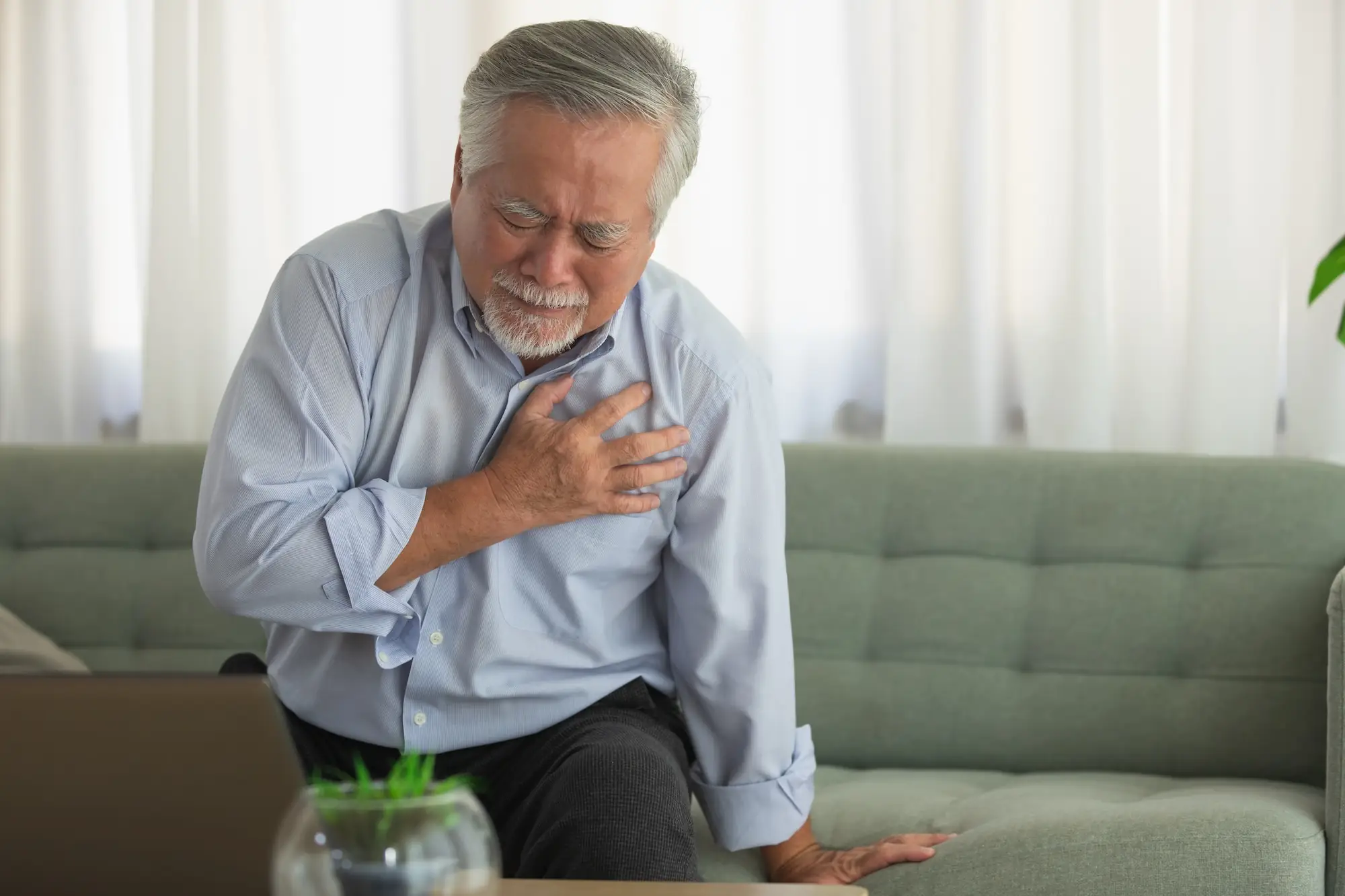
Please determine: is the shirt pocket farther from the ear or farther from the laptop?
the laptop

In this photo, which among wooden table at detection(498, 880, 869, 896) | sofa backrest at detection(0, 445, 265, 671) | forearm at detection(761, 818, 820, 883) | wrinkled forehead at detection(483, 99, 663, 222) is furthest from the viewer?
sofa backrest at detection(0, 445, 265, 671)

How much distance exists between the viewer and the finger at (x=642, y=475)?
1499 millimetres

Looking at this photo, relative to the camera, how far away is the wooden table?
886 millimetres

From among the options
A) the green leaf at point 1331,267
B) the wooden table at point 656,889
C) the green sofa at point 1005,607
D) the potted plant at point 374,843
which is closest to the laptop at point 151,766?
the potted plant at point 374,843

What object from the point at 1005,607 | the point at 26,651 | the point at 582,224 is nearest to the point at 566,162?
the point at 582,224

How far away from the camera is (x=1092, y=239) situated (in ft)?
7.67

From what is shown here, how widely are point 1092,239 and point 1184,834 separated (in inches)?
46.0

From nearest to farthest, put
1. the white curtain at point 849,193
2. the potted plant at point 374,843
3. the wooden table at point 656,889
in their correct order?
the potted plant at point 374,843
the wooden table at point 656,889
the white curtain at point 849,193

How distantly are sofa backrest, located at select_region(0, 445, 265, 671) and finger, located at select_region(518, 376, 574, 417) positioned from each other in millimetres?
942

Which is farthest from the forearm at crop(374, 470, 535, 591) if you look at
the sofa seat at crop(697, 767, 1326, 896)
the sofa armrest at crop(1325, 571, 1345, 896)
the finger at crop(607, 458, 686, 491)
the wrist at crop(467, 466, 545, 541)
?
the sofa armrest at crop(1325, 571, 1345, 896)

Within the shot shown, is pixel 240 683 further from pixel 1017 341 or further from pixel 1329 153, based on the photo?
pixel 1329 153

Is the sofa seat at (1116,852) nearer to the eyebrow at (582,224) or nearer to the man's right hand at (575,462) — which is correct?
the man's right hand at (575,462)

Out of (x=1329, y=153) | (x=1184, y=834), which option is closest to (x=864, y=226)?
(x=1329, y=153)

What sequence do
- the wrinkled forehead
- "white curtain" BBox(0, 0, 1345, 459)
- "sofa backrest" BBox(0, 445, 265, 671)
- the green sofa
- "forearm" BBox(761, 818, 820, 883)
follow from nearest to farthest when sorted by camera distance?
the wrinkled forehead → "forearm" BBox(761, 818, 820, 883) → the green sofa → "sofa backrest" BBox(0, 445, 265, 671) → "white curtain" BBox(0, 0, 1345, 459)
